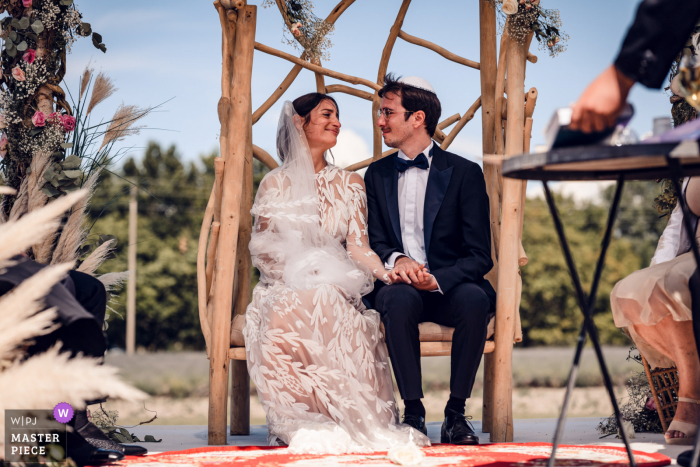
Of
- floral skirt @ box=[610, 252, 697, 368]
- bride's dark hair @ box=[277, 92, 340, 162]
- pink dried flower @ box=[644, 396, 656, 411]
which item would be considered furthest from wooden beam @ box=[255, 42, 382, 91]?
pink dried flower @ box=[644, 396, 656, 411]

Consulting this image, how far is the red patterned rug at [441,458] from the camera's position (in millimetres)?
2273

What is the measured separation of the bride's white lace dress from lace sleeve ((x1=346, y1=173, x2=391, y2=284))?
0.01m

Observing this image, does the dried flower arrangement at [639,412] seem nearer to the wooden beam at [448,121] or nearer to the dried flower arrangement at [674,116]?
the dried flower arrangement at [674,116]

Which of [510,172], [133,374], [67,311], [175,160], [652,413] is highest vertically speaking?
[175,160]

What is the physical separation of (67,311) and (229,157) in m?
1.83

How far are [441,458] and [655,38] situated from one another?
158 centimetres

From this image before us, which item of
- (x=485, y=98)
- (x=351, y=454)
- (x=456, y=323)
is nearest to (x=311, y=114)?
(x=485, y=98)

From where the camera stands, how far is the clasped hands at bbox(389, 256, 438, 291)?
3.16 metres

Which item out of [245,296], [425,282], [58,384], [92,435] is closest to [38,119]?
[245,296]

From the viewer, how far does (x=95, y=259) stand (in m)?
A: 3.16

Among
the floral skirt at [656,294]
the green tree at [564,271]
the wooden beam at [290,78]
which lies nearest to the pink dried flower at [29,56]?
the wooden beam at [290,78]

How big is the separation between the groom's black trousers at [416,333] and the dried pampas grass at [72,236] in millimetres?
1474

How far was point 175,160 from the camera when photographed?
111 ft

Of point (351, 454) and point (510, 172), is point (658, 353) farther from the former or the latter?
point (510, 172)
